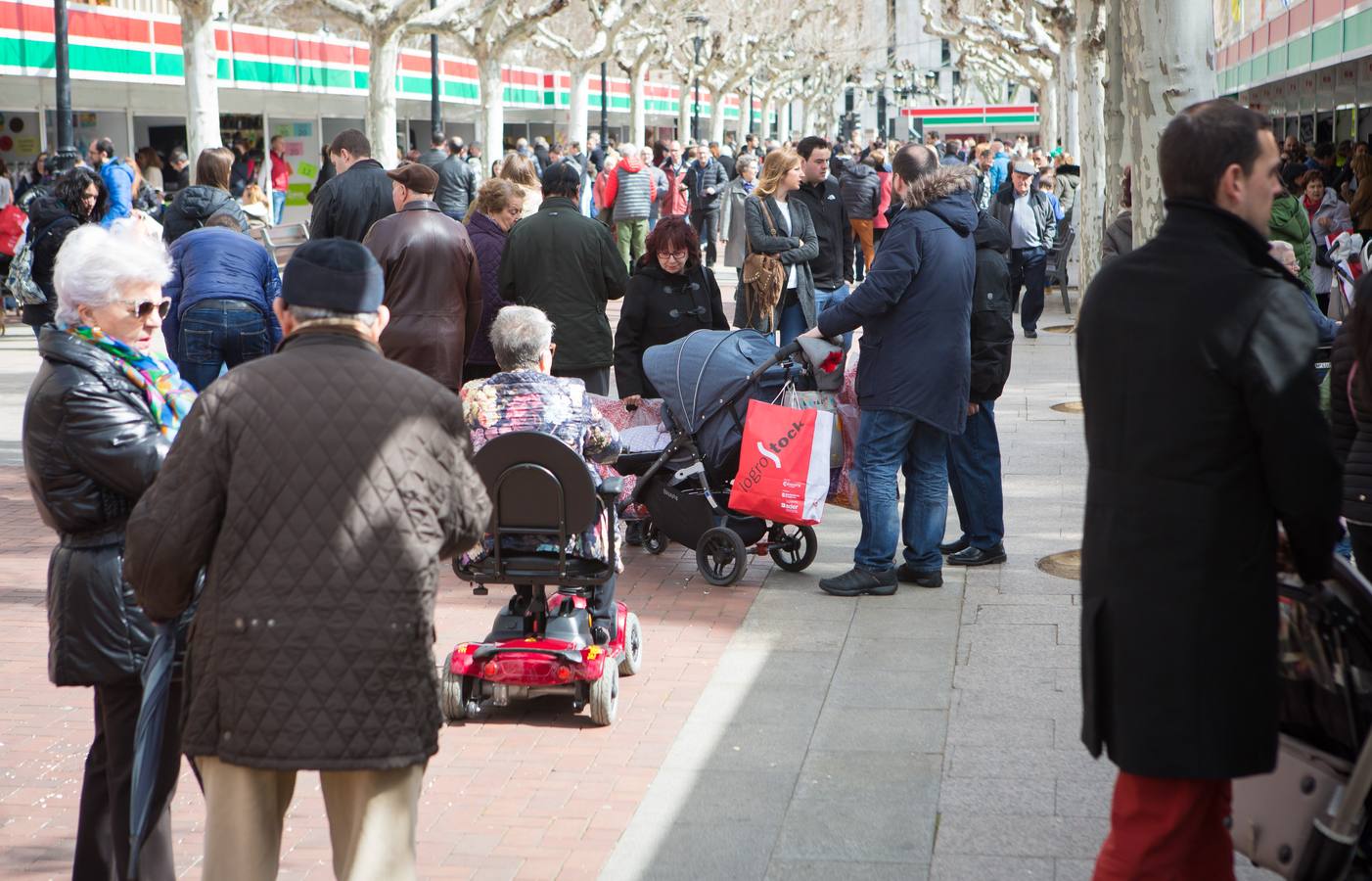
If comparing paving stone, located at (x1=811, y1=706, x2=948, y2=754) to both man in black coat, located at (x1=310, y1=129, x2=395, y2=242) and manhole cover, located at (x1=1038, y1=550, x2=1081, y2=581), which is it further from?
man in black coat, located at (x1=310, y1=129, x2=395, y2=242)

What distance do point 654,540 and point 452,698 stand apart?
2.76 meters

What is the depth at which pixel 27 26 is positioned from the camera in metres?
25.0

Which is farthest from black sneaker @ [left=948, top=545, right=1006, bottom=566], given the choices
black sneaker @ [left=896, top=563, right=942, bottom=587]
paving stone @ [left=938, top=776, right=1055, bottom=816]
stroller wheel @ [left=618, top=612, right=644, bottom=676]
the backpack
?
the backpack

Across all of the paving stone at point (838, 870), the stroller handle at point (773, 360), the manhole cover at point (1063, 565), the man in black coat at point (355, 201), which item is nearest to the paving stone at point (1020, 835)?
the paving stone at point (838, 870)

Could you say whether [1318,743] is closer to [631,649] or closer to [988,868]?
[988,868]

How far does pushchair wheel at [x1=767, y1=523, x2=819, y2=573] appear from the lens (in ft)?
25.9

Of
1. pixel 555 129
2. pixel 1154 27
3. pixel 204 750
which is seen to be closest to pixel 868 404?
pixel 1154 27

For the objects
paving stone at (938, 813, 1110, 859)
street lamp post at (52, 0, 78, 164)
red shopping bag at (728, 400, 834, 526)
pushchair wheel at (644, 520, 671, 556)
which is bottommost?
paving stone at (938, 813, 1110, 859)

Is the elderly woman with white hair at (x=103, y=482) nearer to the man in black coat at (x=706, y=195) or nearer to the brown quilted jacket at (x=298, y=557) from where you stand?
the brown quilted jacket at (x=298, y=557)

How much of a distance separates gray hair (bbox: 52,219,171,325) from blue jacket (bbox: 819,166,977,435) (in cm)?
351

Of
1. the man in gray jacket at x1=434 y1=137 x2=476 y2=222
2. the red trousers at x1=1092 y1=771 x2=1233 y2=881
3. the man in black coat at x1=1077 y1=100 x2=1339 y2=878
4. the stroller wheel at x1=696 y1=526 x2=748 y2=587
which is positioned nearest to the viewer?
the man in black coat at x1=1077 y1=100 x2=1339 y2=878

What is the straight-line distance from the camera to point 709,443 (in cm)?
751

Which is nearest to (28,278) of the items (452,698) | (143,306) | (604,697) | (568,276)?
(568,276)

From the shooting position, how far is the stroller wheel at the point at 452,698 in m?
5.84
